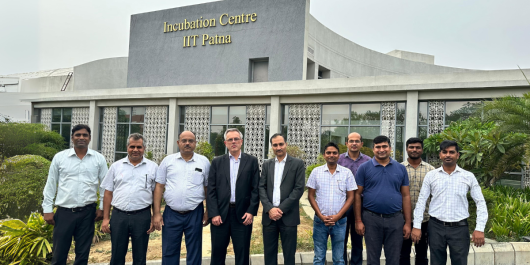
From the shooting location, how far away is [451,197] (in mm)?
3713

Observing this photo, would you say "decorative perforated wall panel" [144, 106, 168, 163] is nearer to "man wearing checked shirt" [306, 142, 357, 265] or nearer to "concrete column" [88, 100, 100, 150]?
"concrete column" [88, 100, 100, 150]

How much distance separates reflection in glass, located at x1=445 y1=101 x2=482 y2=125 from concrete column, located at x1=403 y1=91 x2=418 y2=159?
93cm

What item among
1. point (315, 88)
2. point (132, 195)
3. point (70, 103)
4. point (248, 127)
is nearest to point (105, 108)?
point (70, 103)

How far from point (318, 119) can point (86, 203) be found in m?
9.74

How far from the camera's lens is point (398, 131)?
37.8 ft

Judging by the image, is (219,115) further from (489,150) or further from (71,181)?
(71,181)

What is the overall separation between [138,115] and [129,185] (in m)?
12.7

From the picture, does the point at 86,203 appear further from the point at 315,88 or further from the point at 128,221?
the point at 315,88

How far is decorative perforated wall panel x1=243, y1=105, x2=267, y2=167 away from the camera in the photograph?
44.4 feet

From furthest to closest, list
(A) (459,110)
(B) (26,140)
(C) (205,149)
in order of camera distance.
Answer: (C) (205,149) < (B) (26,140) < (A) (459,110)

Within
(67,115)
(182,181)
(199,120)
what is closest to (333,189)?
(182,181)

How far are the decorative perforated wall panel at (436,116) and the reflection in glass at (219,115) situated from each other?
7.62m

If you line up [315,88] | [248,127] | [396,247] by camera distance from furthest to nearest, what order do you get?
[248,127] → [315,88] → [396,247]

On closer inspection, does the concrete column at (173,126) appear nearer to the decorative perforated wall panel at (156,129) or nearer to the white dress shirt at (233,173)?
the decorative perforated wall panel at (156,129)
